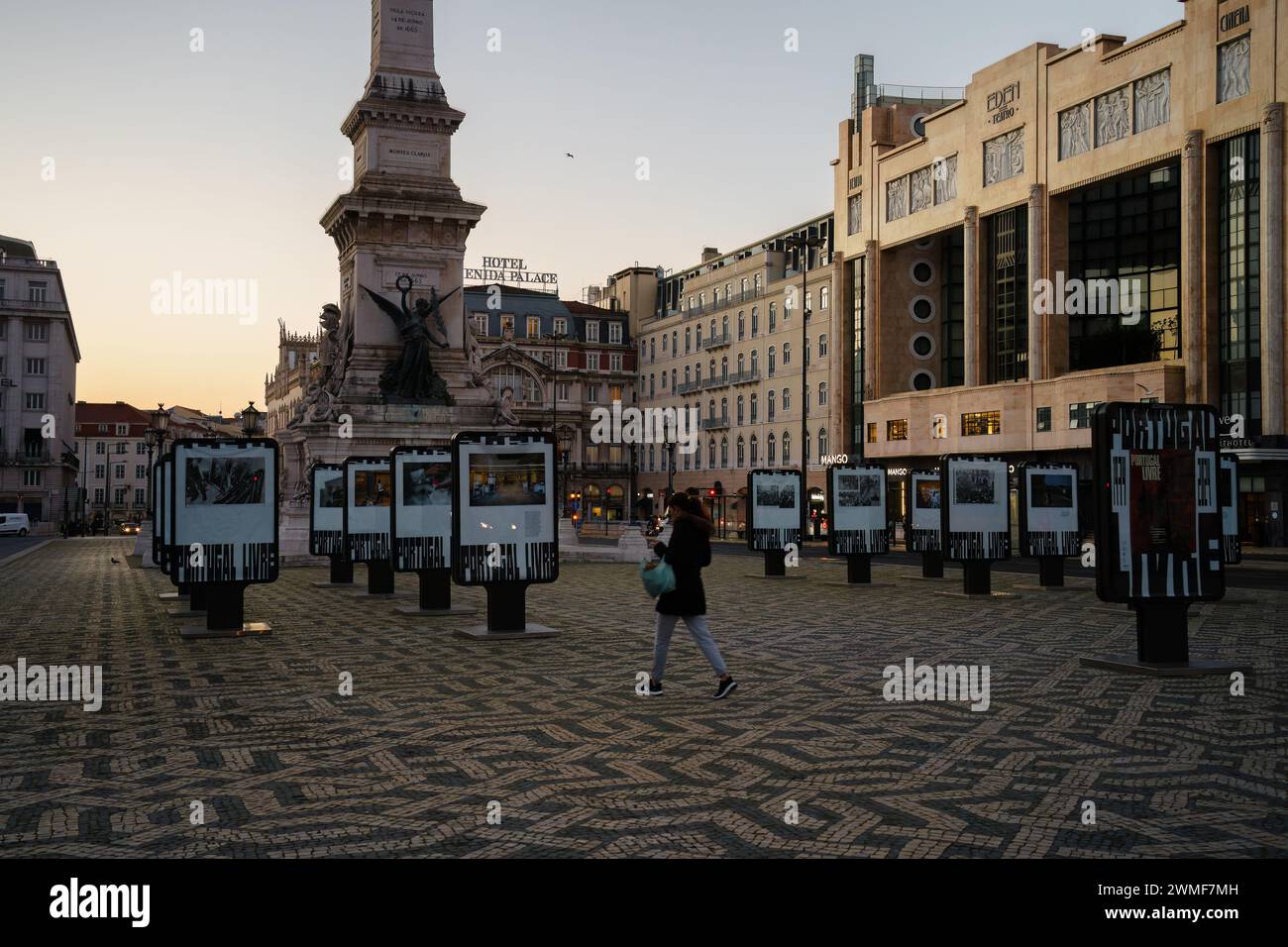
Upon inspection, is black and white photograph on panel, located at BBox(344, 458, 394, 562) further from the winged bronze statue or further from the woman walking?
the winged bronze statue

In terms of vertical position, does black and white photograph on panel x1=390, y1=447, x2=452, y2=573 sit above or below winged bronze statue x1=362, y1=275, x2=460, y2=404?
below

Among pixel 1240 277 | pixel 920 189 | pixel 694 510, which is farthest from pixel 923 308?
pixel 694 510

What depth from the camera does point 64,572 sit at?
114 feet

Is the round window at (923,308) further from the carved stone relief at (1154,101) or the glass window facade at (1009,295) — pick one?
the carved stone relief at (1154,101)

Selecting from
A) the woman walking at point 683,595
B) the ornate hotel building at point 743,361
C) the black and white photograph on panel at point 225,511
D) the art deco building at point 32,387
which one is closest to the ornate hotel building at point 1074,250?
the ornate hotel building at point 743,361

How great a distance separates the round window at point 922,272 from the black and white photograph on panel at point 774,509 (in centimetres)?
4359

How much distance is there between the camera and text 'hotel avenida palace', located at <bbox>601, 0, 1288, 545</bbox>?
166 ft

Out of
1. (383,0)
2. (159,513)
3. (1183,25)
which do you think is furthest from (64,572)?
(1183,25)

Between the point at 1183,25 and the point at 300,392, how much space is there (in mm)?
83176

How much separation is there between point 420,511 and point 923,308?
57.5 meters

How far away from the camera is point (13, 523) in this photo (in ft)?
274

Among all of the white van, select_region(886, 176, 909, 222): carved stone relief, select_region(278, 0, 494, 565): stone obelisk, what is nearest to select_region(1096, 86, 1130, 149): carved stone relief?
select_region(886, 176, 909, 222): carved stone relief

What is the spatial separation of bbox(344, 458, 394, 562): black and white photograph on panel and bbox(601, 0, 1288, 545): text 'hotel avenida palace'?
3866cm

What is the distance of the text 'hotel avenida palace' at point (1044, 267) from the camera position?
5056 cm
